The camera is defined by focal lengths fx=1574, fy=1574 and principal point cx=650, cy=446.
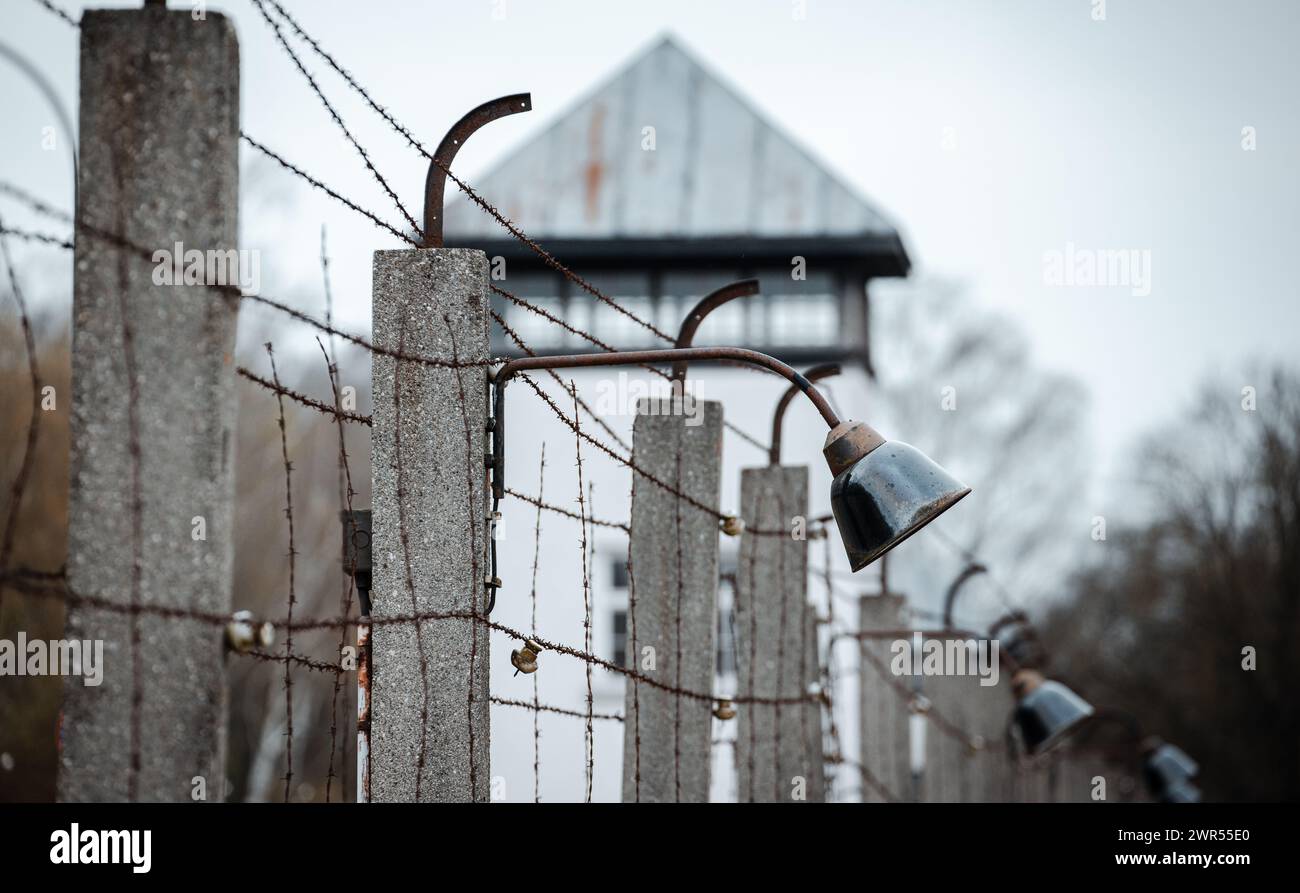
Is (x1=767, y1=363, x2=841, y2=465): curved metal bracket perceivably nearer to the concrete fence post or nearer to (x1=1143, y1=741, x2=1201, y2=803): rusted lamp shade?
the concrete fence post

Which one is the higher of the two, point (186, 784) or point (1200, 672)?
point (1200, 672)

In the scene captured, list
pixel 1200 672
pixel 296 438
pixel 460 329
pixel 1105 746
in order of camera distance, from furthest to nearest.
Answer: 1. pixel 1105 746
2. pixel 1200 672
3. pixel 296 438
4. pixel 460 329

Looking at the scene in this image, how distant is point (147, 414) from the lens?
226 centimetres

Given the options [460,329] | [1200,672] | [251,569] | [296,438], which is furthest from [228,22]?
[1200,672]

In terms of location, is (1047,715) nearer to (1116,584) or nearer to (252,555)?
(252,555)

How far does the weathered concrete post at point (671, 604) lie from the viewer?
14.0ft

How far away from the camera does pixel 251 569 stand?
21.8 meters

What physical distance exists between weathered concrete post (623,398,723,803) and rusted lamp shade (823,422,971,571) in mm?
845

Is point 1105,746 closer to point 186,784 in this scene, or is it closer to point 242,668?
point 242,668

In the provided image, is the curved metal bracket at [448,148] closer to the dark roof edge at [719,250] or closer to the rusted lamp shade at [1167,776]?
the rusted lamp shade at [1167,776]

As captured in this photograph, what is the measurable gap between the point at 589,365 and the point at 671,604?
1029 mm

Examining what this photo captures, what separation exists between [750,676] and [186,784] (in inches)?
127

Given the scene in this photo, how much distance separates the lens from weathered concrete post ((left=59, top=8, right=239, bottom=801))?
87.9 inches

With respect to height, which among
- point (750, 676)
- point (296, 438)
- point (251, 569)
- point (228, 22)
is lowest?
point (750, 676)
